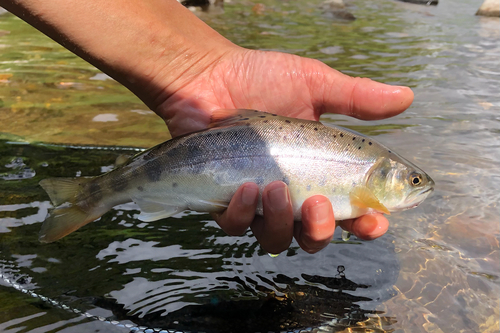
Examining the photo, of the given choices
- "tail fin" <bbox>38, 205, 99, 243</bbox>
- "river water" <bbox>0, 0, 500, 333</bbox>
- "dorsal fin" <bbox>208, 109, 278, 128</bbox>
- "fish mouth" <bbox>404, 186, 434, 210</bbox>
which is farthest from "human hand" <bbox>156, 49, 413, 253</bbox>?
"tail fin" <bbox>38, 205, 99, 243</bbox>

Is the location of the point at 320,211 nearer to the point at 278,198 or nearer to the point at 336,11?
the point at 278,198

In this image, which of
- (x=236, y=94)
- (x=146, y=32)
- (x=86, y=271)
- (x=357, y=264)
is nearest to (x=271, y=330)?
(x=357, y=264)

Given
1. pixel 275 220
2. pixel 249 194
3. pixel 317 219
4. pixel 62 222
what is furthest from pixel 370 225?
pixel 62 222

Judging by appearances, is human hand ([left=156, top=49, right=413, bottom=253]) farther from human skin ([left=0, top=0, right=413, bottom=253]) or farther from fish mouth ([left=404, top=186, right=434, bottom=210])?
fish mouth ([left=404, top=186, right=434, bottom=210])

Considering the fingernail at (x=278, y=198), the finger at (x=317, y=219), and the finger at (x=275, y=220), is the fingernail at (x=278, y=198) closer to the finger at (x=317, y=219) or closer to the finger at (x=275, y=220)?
the finger at (x=275, y=220)

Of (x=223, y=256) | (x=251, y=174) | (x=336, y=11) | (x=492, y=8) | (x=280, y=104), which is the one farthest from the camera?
(x=492, y=8)

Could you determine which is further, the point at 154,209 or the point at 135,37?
the point at 135,37

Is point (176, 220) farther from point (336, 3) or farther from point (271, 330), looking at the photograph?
point (336, 3)
